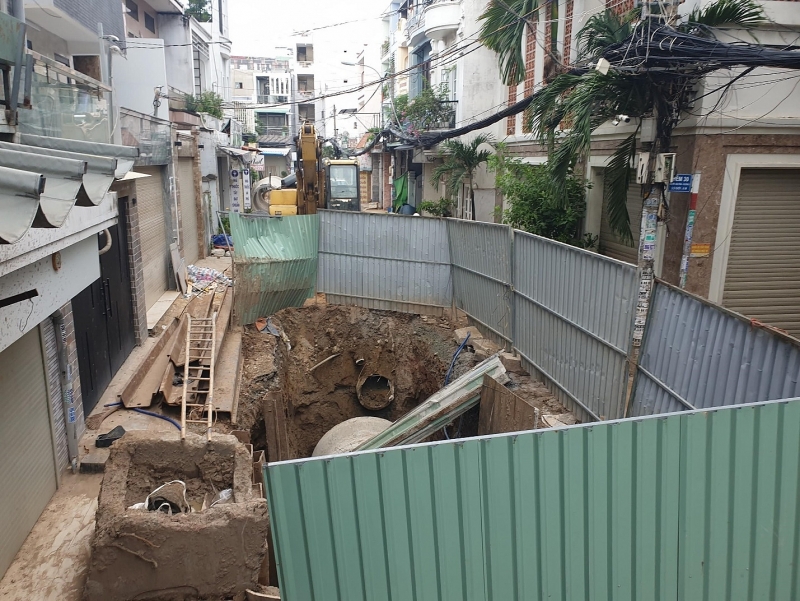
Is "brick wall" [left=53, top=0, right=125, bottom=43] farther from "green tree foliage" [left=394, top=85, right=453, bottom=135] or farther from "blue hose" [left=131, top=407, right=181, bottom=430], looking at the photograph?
"green tree foliage" [left=394, top=85, right=453, bottom=135]

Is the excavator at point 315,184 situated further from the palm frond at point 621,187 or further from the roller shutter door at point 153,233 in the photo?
the palm frond at point 621,187

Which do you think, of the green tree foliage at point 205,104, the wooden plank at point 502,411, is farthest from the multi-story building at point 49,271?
the green tree foliage at point 205,104

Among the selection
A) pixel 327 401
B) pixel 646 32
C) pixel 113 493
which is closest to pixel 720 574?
pixel 113 493

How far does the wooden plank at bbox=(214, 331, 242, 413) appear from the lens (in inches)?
328

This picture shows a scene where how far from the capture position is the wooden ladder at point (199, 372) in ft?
25.5

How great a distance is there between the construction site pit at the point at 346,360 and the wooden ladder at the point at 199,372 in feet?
3.87

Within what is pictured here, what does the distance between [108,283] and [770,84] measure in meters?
9.55

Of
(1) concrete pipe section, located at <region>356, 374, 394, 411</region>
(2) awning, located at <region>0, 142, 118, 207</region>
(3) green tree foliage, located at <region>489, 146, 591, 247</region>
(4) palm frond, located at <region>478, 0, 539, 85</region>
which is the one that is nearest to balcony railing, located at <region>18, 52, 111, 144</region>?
(2) awning, located at <region>0, 142, 118, 207</region>

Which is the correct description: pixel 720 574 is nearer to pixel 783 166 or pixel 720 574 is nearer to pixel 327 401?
pixel 783 166

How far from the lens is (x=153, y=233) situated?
13.1m

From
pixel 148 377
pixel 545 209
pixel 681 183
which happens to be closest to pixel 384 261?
pixel 545 209

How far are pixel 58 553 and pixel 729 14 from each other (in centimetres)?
934

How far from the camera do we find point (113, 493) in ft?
16.4

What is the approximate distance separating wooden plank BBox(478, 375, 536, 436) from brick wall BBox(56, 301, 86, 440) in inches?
181
